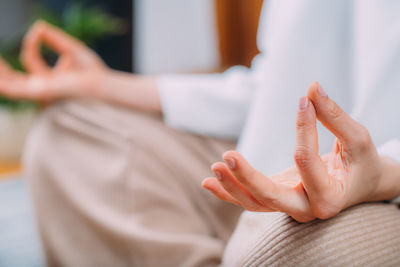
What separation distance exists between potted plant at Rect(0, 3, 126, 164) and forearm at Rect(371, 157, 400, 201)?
1.73 m

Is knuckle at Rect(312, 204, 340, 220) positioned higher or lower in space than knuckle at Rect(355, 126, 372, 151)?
lower

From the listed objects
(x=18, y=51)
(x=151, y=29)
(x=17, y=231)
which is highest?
(x=151, y=29)

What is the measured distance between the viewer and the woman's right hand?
0.64 m

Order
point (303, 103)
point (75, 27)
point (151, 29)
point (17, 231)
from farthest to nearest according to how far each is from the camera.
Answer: point (151, 29) → point (75, 27) → point (17, 231) → point (303, 103)

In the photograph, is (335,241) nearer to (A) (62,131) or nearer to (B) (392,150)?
(B) (392,150)

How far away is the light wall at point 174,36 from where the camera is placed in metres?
2.38

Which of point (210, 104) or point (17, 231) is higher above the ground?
point (210, 104)

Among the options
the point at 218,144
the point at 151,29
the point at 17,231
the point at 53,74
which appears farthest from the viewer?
the point at 151,29

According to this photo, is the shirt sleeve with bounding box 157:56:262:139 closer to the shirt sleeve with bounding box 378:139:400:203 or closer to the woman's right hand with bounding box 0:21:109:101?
the woman's right hand with bounding box 0:21:109:101

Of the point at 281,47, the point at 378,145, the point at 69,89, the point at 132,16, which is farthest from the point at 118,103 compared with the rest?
the point at 132,16

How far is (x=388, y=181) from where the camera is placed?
0.31 meters

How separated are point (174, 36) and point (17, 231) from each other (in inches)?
68.3

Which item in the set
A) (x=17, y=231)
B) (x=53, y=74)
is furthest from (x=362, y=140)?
(x=17, y=231)

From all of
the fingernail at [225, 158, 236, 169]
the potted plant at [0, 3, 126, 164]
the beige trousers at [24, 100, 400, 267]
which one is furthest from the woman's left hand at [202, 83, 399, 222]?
the potted plant at [0, 3, 126, 164]
